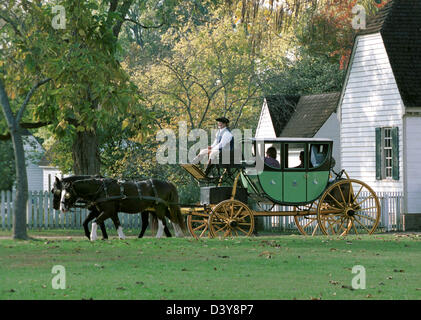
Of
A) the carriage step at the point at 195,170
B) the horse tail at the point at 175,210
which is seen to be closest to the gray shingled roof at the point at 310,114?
the horse tail at the point at 175,210

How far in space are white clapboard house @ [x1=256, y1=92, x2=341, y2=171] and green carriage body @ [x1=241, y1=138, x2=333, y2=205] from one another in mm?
16869

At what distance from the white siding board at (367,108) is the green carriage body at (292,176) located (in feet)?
25.9

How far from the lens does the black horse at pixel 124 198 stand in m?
21.3

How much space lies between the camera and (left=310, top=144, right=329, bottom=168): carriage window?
22703 mm

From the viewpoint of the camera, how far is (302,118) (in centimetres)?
4356

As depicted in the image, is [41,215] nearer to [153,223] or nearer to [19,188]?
[153,223]

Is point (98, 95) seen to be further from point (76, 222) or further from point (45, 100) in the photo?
point (76, 222)

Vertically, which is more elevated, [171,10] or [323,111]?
[171,10]

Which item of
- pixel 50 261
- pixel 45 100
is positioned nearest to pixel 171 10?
pixel 45 100

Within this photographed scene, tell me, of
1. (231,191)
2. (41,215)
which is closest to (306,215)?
(231,191)

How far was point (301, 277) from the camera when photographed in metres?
14.0

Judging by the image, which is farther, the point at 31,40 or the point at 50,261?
the point at 31,40
